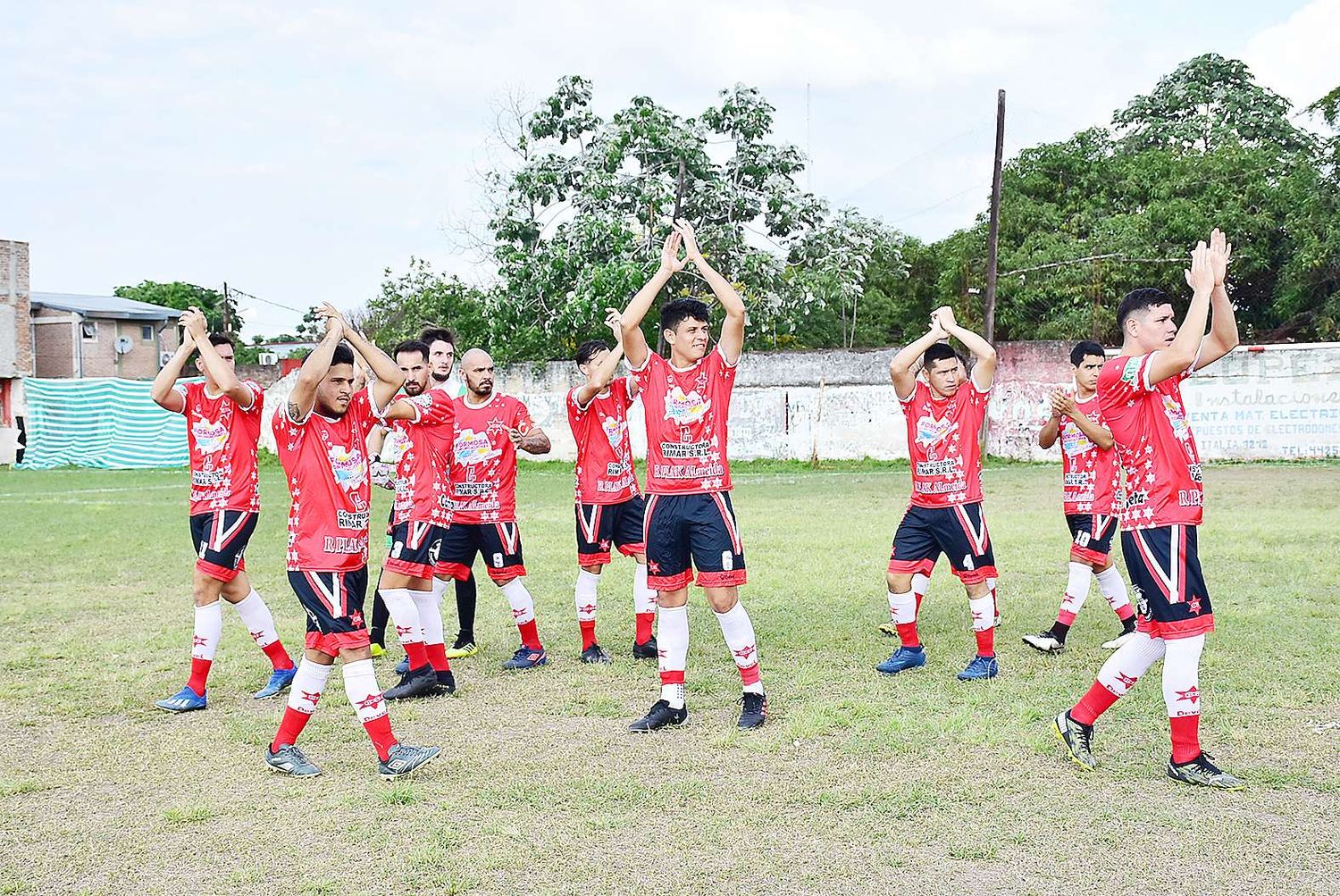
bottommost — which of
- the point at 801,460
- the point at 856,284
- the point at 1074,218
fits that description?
the point at 801,460

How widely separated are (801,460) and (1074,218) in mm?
13497

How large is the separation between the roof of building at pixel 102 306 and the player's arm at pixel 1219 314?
49656mm

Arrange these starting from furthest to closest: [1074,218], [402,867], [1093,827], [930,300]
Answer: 1. [930,300]
2. [1074,218]
3. [1093,827]
4. [402,867]

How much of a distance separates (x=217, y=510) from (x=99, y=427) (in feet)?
99.4

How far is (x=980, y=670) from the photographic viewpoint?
286 inches

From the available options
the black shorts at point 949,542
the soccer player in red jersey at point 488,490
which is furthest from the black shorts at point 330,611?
the black shorts at point 949,542

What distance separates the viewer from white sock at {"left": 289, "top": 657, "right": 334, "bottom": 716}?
5.69 meters

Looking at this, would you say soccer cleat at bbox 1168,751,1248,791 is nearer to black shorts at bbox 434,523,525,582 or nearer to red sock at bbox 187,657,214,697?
black shorts at bbox 434,523,525,582

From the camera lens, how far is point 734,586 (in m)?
6.37

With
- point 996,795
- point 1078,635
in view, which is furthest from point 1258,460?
point 996,795

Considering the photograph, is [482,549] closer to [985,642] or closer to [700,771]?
[700,771]

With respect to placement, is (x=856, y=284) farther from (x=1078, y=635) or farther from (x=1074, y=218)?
(x=1078, y=635)

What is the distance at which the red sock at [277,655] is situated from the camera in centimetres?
728

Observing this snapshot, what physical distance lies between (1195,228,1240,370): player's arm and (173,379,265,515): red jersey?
525 centimetres
